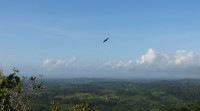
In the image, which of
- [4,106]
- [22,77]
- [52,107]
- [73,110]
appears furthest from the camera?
[73,110]

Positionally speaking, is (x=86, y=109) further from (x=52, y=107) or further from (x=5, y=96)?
(x=5, y=96)

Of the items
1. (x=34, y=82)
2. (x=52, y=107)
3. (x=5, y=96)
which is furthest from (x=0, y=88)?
(x=52, y=107)

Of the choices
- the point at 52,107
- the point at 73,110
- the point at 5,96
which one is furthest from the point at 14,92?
the point at 73,110

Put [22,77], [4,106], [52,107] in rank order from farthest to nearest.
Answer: [52,107] → [22,77] → [4,106]

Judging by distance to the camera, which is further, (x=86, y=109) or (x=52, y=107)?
(x=86, y=109)

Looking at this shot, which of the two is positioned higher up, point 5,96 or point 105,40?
point 105,40

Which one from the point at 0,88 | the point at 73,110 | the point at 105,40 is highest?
the point at 105,40
